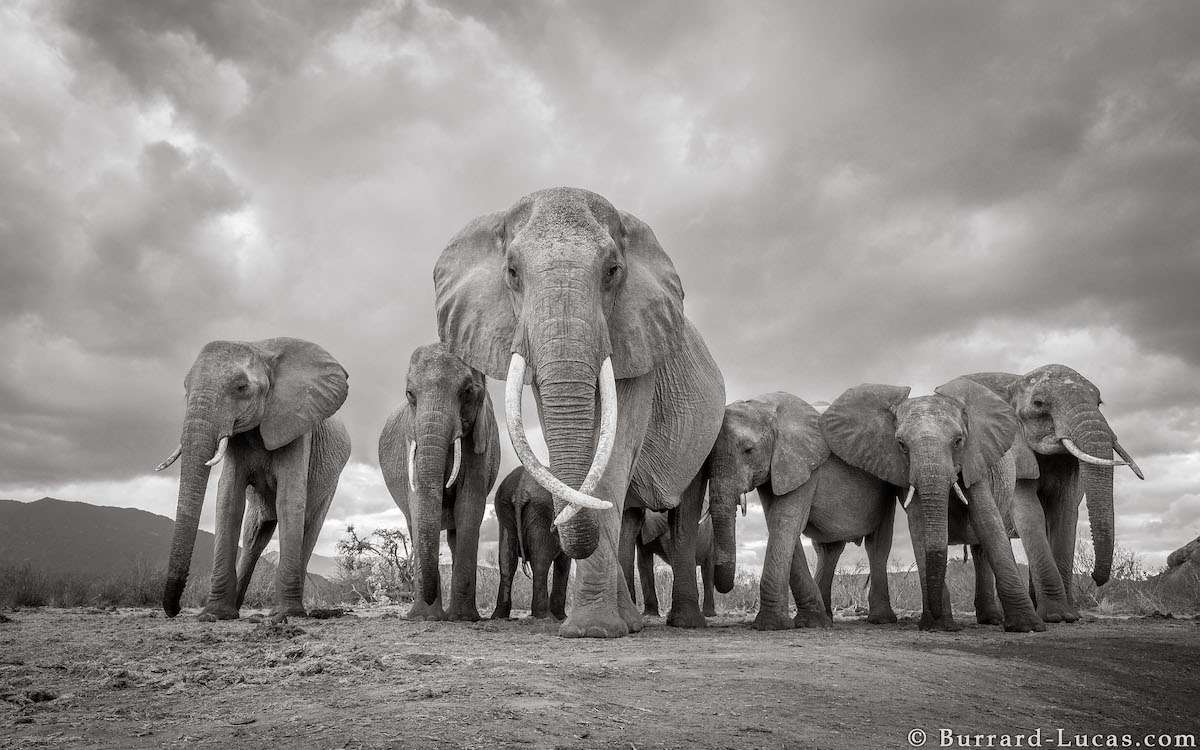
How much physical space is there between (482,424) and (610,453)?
3989mm

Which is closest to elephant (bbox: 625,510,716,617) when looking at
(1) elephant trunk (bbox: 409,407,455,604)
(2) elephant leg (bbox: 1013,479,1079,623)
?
(2) elephant leg (bbox: 1013,479,1079,623)

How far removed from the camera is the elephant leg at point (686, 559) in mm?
9875

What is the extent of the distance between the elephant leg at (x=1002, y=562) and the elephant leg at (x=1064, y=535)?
136 inches

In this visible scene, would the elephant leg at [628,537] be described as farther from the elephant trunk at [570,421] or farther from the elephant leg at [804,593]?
the elephant trunk at [570,421]

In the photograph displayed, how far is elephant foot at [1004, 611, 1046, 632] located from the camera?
384 inches

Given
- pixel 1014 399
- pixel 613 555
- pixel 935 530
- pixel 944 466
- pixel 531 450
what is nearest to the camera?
pixel 531 450

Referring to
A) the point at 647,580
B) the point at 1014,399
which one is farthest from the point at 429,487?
the point at 1014,399

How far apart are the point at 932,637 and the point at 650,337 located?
403 cm

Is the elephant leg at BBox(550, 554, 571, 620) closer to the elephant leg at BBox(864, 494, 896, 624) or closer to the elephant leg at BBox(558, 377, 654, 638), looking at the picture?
the elephant leg at BBox(558, 377, 654, 638)

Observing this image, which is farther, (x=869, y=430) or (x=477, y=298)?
(x=869, y=430)

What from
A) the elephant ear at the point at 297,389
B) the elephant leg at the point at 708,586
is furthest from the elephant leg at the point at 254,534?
the elephant leg at the point at 708,586

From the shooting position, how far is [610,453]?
6.91 metres

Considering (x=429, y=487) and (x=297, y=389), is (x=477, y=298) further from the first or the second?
(x=297, y=389)

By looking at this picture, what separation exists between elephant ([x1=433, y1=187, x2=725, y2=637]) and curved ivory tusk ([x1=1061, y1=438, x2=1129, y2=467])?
5721 mm
